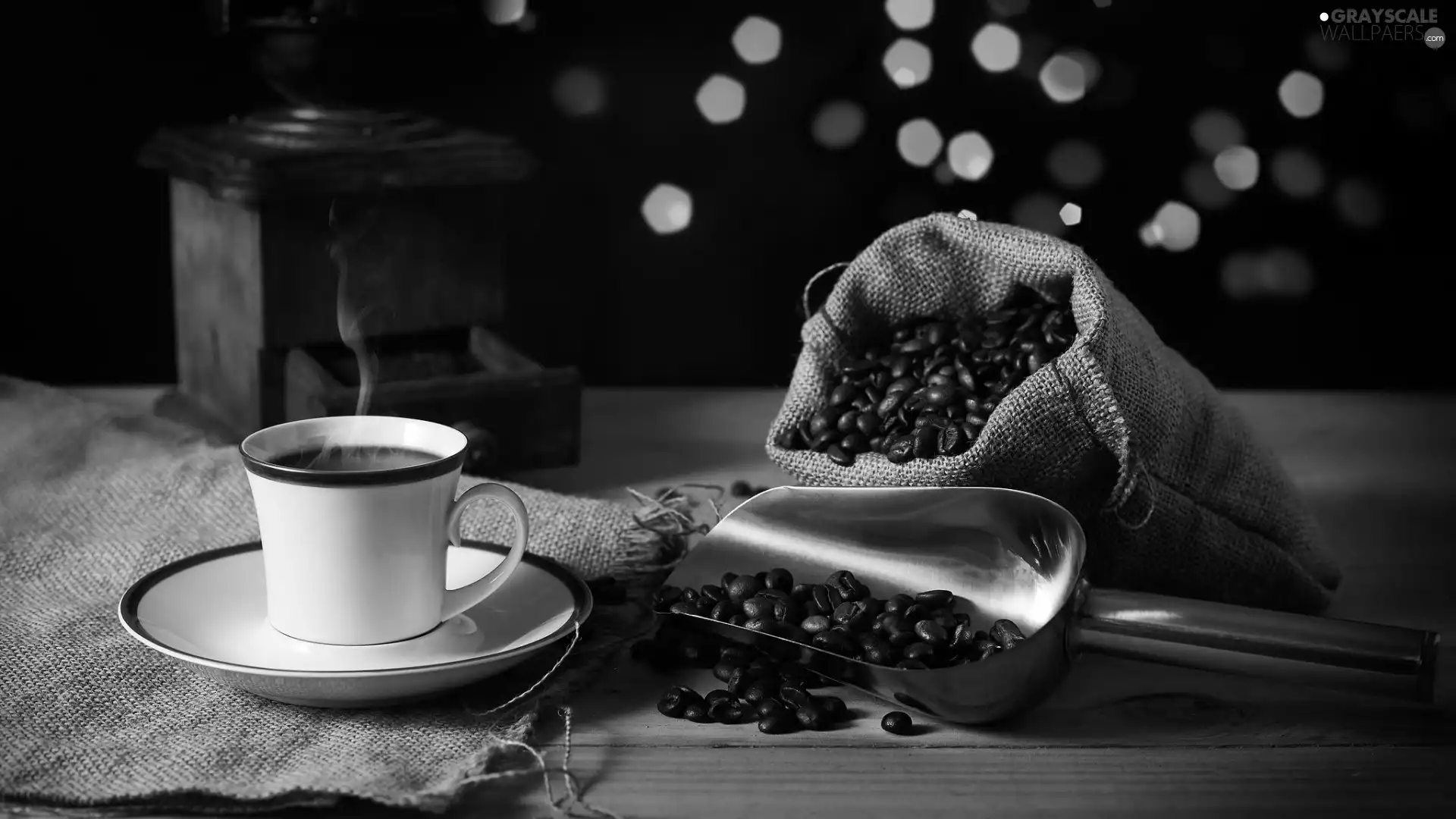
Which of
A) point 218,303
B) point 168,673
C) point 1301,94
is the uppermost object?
point 1301,94

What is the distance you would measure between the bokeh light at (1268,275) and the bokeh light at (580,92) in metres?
0.84

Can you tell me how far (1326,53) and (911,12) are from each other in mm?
520

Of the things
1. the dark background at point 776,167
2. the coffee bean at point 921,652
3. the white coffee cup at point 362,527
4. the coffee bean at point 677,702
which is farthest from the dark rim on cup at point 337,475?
the dark background at point 776,167

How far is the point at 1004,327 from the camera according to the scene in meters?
1.15

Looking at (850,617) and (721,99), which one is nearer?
(850,617)

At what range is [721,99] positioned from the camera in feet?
6.07

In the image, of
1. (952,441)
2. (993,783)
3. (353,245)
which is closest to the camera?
(993,783)

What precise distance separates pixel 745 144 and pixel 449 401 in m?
0.64

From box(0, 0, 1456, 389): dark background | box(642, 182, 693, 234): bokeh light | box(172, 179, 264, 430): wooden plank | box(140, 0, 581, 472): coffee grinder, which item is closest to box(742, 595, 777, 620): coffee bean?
box(140, 0, 581, 472): coffee grinder

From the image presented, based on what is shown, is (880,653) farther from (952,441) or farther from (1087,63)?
A: (1087,63)

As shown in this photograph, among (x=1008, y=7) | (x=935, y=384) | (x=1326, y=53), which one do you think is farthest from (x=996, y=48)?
(x=935, y=384)

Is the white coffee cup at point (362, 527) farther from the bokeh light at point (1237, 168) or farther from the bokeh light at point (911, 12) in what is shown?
the bokeh light at point (1237, 168)

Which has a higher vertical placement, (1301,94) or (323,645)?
(1301,94)

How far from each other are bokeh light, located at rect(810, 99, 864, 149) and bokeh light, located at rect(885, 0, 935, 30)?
12cm
